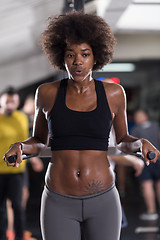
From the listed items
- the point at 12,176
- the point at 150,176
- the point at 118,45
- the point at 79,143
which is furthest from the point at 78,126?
the point at 118,45

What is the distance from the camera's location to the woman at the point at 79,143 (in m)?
1.29

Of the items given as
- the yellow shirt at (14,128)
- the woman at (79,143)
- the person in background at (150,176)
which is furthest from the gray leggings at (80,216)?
the person in background at (150,176)

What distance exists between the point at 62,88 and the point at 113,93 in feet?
0.56

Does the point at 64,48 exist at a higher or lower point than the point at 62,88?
higher

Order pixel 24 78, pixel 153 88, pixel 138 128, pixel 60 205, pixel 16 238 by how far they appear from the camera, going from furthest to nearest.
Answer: pixel 24 78, pixel 153 88, pixel 138 128, pixel 16 238, pixel 60 205

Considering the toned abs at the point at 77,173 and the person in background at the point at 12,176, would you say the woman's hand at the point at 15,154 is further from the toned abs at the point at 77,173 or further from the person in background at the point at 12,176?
the person in background at the point at 12,176

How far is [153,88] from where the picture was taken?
718 cm

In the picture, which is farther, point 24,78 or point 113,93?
point 24,78

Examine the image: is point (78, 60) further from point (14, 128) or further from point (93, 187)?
point (14, 128)

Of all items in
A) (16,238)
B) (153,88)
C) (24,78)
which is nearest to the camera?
(16,238)

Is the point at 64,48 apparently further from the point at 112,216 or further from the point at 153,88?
the point at 153,88

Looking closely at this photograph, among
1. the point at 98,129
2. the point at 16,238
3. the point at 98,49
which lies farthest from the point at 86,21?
the point at 16,238

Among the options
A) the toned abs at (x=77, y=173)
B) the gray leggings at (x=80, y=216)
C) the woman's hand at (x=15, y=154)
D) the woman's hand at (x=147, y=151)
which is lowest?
the gray leggings at (x=80, y=216)

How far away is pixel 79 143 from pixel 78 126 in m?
0.05
